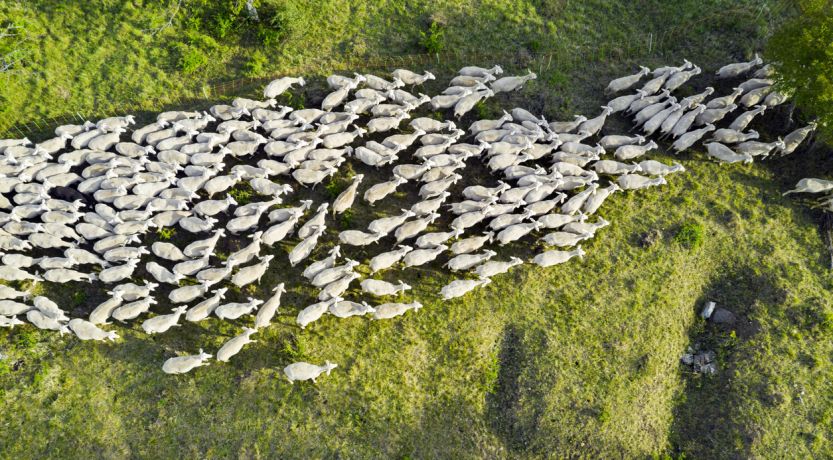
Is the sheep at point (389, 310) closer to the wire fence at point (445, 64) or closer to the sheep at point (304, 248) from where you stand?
the sheep at point (304, 248)

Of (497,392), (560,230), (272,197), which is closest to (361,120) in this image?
(272,197)

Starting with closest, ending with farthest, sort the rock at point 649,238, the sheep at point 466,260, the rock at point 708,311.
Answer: the sheep at point 466,260 < the rock at point 708,311 < the rock at point 649,238

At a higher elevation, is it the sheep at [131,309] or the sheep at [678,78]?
the sheep at [678,78]

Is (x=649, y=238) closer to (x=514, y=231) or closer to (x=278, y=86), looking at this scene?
(x=514, y=231)

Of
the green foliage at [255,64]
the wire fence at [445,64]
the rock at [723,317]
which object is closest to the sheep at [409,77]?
the wire fence at [445,64]

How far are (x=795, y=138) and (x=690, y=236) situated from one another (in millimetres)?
7429

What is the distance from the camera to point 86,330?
16.3 meters

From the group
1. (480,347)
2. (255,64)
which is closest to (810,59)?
(480,347)

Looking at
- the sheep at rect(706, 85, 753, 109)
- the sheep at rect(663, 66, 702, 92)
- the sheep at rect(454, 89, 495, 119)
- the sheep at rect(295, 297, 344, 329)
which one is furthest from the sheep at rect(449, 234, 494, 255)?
the sheep at rect(706, 85, 753, 109)

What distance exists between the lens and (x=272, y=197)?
19.8 meters

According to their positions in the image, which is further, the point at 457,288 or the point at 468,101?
the point at 468,101

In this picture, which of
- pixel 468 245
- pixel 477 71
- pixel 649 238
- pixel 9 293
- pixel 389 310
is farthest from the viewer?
pixel 477 71

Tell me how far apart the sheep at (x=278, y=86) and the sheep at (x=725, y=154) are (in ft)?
63.0

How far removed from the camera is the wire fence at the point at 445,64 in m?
21.8
